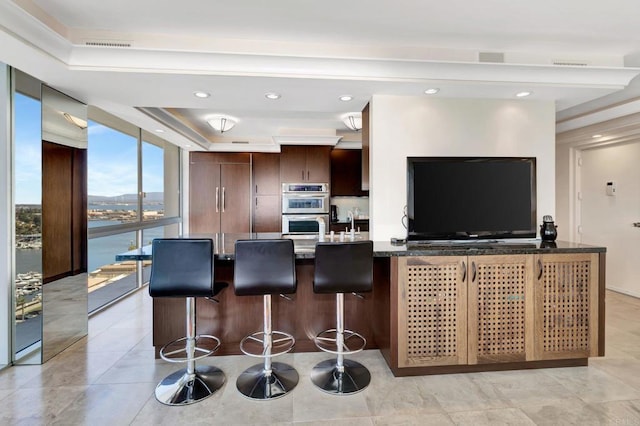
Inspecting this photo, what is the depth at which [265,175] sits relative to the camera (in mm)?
6031

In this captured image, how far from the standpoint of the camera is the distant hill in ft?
12.1

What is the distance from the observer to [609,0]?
6.43 ft

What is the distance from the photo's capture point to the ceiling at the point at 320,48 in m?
2.03

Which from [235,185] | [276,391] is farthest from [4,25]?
[235,185]

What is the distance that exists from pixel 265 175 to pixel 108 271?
2983mm

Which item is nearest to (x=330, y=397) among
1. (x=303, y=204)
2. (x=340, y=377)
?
(x=340, y=377)

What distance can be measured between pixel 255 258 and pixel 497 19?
2.36 meters

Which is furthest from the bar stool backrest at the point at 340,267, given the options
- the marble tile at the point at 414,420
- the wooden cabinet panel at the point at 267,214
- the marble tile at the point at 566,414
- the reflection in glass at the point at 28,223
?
the wooden cabinet panel at the point at 267,214

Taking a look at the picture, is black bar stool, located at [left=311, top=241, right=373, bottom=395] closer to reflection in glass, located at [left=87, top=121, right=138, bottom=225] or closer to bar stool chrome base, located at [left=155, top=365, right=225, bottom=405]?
bar stool chrome base, located at [left=155, top=365, right=225, bottom=405]

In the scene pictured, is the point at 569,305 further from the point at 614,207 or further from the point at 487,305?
the point at 614,207

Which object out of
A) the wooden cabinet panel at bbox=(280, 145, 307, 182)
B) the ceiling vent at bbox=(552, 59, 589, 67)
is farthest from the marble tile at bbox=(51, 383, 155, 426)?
the ceiling vent at bbox=(552, 59, 589, 67)

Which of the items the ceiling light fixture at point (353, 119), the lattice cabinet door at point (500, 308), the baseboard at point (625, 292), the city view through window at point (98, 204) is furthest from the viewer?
the baseboard at point (625, 292)

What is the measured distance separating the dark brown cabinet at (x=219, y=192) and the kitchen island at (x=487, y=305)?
3.58m

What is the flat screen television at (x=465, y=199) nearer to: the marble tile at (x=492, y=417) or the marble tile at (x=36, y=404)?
the marble tile at (x=492, y=417)
